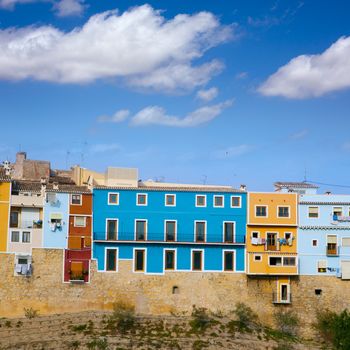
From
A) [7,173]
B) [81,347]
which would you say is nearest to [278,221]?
[81,347]

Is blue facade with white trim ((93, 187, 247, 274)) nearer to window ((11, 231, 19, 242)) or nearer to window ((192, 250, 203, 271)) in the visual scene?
window ((192, 250, 203, 271))

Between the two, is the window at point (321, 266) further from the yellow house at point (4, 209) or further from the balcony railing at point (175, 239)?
the yellow house at point (4, 209)

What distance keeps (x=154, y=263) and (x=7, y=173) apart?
1282 centimetres

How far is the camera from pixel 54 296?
51.6 m

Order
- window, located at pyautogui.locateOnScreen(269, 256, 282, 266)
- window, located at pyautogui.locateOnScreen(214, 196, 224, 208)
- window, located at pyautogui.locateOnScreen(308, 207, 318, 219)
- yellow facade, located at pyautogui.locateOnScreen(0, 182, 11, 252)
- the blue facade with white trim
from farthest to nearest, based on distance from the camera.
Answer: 1. window, located at pyautogui.locateOnScreen(308, 207, 318, 219)
2. window, located at pyautogui.locateOnScreen(214, 196, 224, 208)
3. window, located at pyautogui.locateOnScreen(269, 256, 282, 266)
4. the blue facade with white trim
5. yellow facade, located at pyautogui.locateOnScreen(0, 182, 11, 252)

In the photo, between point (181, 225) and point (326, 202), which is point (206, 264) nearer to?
point (181, 225)

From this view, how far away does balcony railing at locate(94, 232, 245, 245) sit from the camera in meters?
53.2

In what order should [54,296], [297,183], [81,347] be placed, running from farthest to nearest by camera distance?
[297,183], [54,296], [81,347]

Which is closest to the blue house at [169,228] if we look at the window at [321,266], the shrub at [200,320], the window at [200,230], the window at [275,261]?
the window at [200,230]

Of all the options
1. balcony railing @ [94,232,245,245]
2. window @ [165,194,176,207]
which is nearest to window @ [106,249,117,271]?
balcony railing @ [94,232,245,245]

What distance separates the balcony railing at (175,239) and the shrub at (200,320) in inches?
197

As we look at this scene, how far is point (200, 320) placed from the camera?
51.7 meters

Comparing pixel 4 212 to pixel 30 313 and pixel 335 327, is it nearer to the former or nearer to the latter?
pixel 30 313

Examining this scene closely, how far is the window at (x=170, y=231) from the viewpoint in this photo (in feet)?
176
